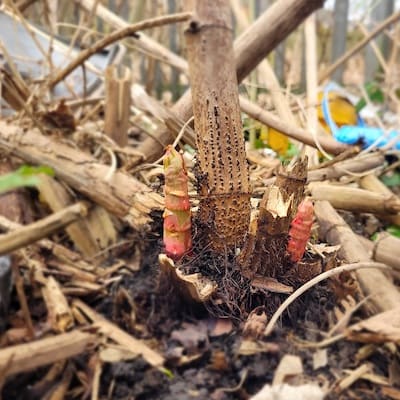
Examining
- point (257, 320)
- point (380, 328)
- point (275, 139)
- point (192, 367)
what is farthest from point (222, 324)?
point (192, 367)

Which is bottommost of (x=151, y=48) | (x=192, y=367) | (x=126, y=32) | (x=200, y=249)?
(x=192, y=367)

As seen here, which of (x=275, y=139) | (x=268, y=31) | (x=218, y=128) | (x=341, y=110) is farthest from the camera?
(x=341, y=110)

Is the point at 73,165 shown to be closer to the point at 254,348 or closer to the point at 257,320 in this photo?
the point at 254,348

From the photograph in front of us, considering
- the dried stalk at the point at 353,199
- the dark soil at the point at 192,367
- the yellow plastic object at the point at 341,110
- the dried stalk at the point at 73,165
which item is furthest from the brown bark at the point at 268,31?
the yellow plastic object at the point at 341,110

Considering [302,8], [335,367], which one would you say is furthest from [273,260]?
[335,367]

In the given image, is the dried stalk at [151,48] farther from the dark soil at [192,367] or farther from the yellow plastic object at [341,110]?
the dark soil at [192,367]

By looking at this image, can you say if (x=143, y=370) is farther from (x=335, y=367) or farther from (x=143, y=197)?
(x=143, y=197)
